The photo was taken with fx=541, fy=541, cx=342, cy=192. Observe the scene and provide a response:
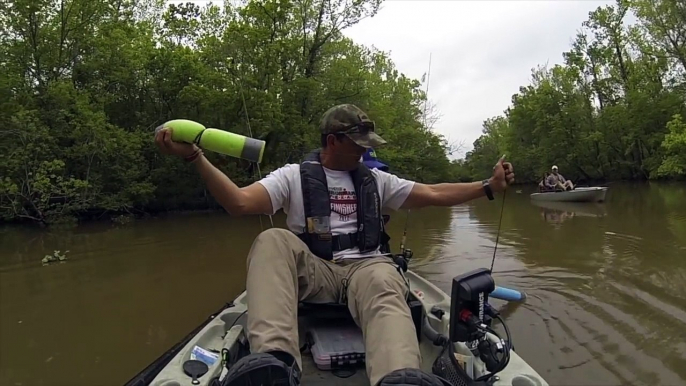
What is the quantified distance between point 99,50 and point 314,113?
9018 millimetres

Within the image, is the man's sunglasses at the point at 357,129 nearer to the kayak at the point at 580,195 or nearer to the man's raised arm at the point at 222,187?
the man's raised arm at the point at 222,187

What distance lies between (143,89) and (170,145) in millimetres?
19654

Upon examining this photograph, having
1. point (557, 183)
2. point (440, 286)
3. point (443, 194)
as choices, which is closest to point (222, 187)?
point (443, 194)

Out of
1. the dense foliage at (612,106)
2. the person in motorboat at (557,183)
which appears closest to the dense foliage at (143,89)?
the person in motorboat at (557,183)

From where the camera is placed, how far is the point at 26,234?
47.3 feet

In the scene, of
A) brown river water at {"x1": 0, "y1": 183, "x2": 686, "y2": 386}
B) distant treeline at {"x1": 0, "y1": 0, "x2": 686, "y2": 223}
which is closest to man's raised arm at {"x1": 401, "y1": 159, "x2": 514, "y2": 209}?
brown river water at {"x1": 0, "y1": 183, "x2": 686, "y2": 386}

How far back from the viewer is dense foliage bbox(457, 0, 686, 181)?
32.7m

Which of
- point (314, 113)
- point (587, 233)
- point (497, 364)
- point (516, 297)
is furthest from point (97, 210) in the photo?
point (497, 364)

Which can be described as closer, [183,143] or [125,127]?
[183,143]

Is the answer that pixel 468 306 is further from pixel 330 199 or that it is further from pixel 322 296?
pixel 330 199

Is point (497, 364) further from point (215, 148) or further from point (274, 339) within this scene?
point (215, 148)

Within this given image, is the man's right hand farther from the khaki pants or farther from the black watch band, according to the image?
the black watch band

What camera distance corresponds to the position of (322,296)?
2826 millimetres

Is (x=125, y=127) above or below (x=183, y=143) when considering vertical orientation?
above
